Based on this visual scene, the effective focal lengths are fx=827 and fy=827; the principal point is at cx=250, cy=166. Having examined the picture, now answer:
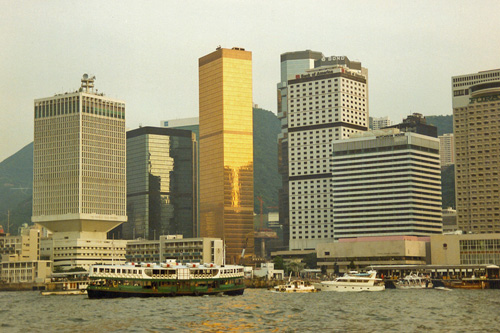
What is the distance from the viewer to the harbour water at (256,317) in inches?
5217

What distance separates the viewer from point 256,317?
15200 cm

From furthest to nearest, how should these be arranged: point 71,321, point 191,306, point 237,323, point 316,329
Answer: point 191,306
point 71,321
point 237,323
point 316,329

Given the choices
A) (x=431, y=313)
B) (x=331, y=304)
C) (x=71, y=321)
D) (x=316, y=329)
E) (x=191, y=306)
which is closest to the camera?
(x=316, y=329)

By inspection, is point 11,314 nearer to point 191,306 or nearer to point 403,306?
point 191,306

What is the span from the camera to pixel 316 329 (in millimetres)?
130125

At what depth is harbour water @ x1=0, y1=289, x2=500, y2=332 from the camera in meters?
132

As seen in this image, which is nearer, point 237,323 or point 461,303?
point 237,323

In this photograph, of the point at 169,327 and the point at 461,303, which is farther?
the point at 461,303

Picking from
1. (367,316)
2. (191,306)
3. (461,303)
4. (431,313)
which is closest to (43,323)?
(191,306)

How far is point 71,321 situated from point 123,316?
10.4 meters

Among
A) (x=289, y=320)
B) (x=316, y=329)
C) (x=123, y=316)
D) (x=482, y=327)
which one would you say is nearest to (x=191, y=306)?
(x=123, y=316)

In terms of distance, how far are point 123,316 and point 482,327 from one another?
65.1 metres

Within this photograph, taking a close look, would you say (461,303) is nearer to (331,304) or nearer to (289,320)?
(331,304)

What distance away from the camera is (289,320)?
146625mm
